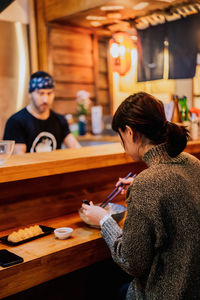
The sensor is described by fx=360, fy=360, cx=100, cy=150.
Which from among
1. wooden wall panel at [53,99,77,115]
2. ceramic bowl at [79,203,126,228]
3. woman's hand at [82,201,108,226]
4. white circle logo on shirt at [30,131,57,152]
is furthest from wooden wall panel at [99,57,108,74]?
woman's hand at [82,201,108,226]

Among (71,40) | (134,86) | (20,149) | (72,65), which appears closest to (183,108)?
(20,149)

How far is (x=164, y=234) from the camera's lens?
4.20 ft

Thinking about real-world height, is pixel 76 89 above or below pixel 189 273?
above

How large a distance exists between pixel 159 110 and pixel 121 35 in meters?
3.75

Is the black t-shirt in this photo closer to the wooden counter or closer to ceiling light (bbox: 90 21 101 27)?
the wooden counter

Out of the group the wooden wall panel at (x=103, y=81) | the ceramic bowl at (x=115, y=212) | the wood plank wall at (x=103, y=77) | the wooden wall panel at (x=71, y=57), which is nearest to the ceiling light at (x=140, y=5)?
the wooden wall panel at (x=71, y=57)

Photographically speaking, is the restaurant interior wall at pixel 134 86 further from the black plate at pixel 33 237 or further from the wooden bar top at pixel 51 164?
the black plate at pixel 33 237

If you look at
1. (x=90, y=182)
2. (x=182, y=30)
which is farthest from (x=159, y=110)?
(x=182, y=30)

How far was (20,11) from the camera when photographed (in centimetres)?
490

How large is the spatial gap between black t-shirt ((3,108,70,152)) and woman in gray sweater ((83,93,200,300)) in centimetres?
195

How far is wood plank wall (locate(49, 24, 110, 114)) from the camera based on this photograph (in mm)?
5316

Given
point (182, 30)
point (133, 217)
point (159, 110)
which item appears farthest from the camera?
point (182, 30)

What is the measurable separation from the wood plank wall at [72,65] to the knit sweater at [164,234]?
4217mm

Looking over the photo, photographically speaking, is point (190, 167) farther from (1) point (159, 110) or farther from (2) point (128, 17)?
(2) point (128, 17)
